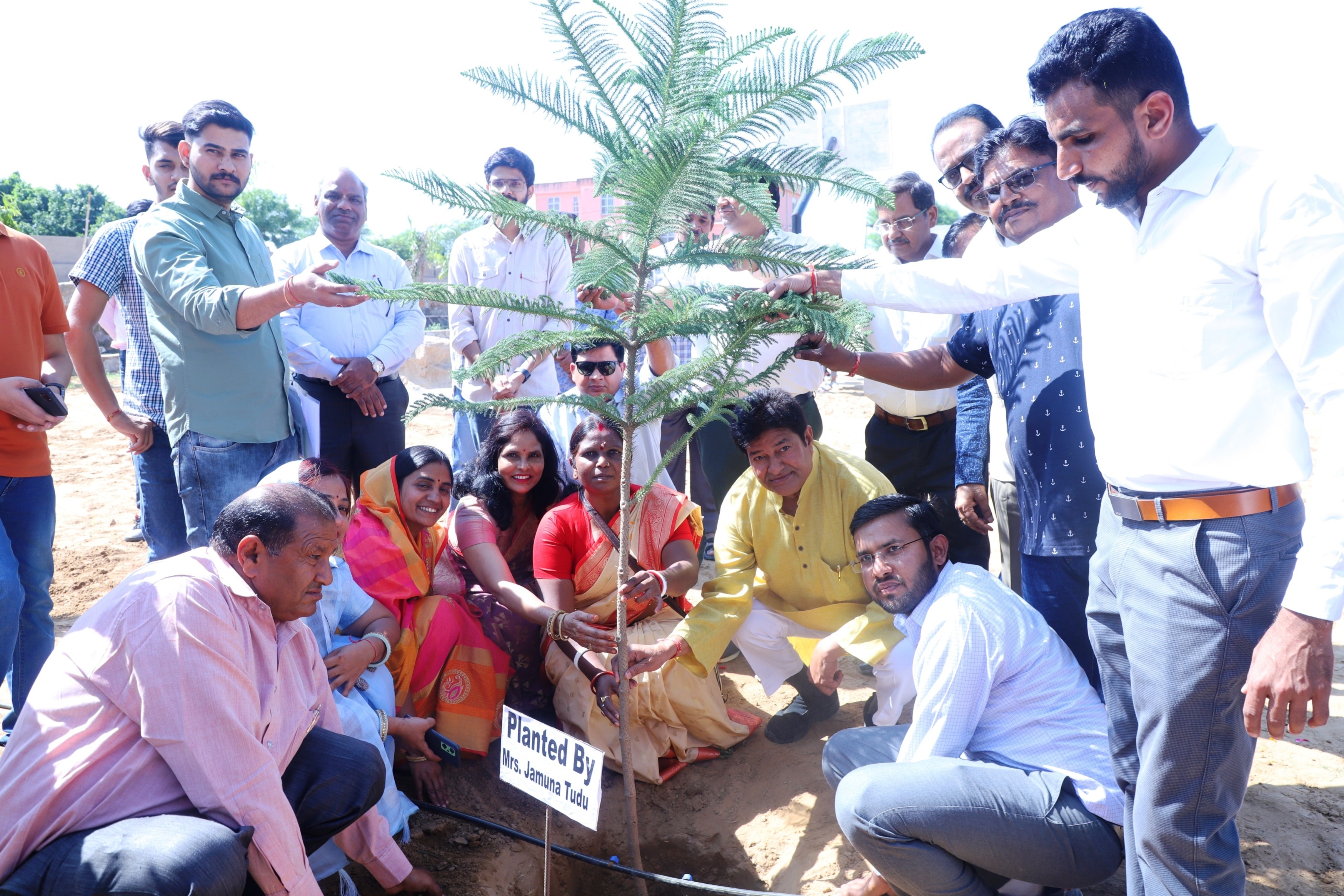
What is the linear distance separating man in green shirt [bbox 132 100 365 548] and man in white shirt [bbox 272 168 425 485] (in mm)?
611

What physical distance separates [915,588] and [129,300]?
3.26 metres

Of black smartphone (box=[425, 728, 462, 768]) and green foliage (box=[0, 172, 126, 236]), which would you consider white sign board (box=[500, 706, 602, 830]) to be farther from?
green foliage (box=[0, 172, 126, 236])

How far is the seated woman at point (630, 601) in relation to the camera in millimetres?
3391

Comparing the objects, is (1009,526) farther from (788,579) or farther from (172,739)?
(172,739)

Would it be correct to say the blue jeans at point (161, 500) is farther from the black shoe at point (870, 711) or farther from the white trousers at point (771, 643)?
the black shoe at point (870, 711)

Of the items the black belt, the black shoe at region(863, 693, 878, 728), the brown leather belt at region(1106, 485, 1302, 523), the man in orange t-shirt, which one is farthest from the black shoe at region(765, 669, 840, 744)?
the man in orange t-shirt

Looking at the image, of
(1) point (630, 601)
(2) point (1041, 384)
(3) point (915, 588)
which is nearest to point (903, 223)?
(2) point (1041, 384)

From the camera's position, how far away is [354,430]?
171 inches

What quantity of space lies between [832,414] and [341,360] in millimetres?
9648

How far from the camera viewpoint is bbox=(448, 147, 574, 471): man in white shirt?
4.55m

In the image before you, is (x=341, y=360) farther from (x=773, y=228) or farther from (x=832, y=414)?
(x=832, y=414)

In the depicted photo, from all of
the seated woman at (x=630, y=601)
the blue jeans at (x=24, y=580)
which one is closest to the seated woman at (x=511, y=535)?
the seated woman at (x=630, y=601)

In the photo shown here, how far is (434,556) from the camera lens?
3.60 m

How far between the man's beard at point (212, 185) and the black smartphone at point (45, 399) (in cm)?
96
